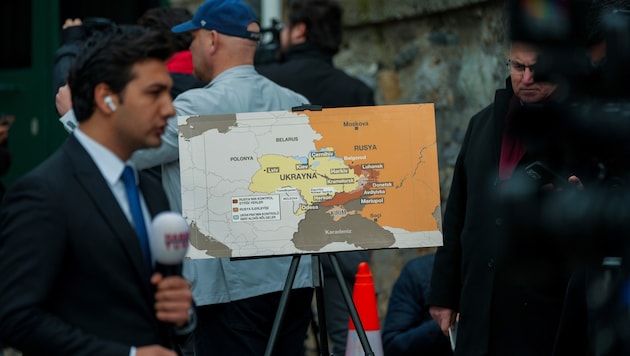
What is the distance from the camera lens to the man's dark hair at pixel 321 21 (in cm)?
652

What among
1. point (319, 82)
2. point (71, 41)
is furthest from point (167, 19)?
point (319, 82)

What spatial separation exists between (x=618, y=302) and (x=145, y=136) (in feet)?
4.15

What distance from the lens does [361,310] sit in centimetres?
518

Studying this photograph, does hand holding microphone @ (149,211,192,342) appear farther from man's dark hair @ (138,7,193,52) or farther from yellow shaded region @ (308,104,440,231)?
man's dark hair @ (138,7,193,52)

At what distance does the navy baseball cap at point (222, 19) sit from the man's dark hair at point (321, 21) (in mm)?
1520

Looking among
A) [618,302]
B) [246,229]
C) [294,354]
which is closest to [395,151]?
[246,229]

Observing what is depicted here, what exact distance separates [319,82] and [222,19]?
1.36 meters

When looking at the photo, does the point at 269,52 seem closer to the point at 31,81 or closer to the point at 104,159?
the point at 31,81

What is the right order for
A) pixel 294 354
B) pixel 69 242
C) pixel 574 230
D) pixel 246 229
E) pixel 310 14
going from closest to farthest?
pixel 574 230
pixel 69 242
pixel 246 229
pixel 294 354
pixel 310 14

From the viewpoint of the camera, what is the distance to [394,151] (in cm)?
463

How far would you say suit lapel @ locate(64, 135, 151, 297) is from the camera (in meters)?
3.14

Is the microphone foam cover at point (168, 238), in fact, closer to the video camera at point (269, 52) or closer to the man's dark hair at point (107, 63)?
the man's dark hair at point (107, 63)

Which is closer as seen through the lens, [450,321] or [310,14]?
[450,321]

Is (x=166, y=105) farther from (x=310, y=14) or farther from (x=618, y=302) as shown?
(x=310, y=14)
